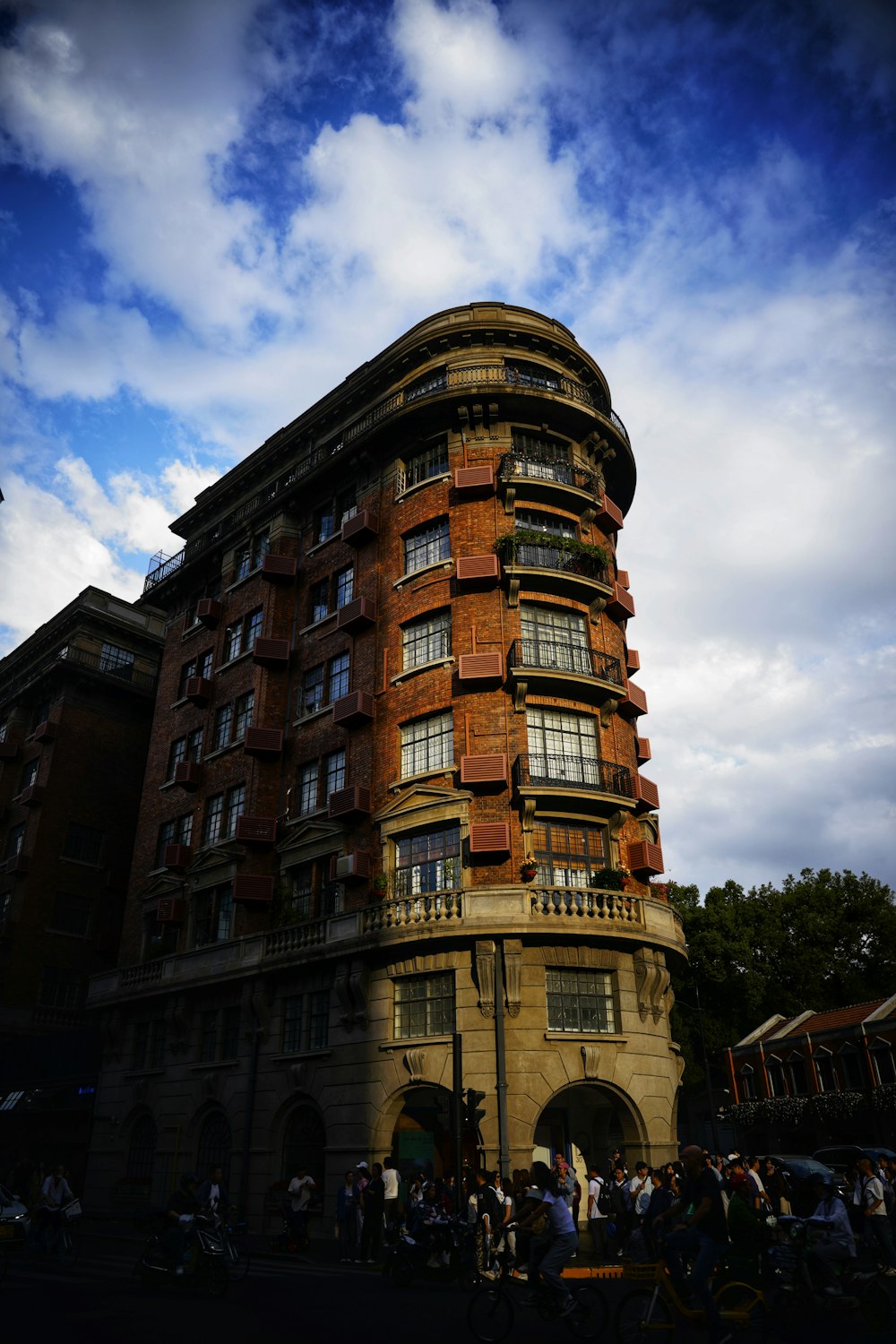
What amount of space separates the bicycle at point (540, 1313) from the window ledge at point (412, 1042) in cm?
1273

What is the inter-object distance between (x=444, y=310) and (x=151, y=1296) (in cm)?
3219

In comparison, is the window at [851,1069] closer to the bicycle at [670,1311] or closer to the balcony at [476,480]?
the balcony at [476,480]

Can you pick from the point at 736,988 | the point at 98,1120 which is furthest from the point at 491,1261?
the point at 736,988

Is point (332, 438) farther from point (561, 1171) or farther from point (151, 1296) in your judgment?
point (151, 1296)

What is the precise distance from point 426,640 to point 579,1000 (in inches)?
473

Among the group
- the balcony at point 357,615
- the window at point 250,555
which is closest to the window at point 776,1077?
the balcony at point 357,615

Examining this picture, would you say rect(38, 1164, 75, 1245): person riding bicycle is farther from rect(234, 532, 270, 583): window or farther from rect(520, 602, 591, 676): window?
rect(234, 532, 270, 583): window

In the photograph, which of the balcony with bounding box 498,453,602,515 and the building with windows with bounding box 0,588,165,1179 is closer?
the balcony with bounding box 498,453,602,515

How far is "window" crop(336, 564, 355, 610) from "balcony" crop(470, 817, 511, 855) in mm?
11731

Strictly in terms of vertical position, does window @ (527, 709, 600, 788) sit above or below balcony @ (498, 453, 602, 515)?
below

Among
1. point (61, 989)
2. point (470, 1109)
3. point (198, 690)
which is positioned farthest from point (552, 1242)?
point (61, 989)

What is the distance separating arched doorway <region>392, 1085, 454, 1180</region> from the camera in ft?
80.5

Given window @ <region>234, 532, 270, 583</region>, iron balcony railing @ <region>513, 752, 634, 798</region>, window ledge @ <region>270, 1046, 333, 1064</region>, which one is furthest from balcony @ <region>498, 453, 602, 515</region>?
window ledge @ <region>270, 1046, 333, 1064</region>

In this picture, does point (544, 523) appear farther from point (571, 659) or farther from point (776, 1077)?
point (776, 1077)
